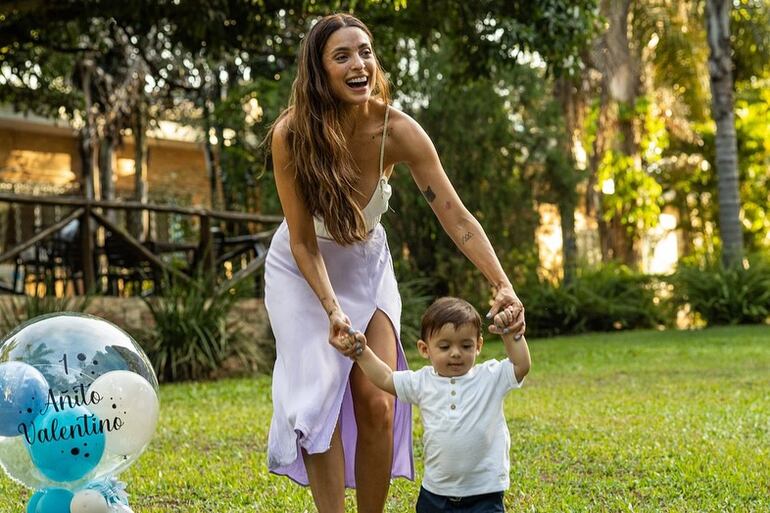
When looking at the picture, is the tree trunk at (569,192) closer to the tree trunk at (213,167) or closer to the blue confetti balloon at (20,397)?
the tree trunk at (213,167)

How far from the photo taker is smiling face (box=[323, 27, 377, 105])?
3.82 m

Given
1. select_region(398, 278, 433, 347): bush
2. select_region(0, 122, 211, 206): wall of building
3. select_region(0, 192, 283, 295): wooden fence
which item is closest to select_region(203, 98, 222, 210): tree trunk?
select_region(0, 122, 211, 206): wall of building

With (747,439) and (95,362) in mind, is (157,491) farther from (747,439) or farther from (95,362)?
(747,439)

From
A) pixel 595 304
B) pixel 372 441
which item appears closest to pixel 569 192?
pixel 595 304

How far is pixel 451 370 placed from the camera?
363 cm

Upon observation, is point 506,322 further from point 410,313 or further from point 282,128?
point 410,313

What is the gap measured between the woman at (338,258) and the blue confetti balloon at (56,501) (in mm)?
742

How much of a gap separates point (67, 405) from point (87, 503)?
0.34m

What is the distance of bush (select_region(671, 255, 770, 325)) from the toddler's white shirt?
15.2 metres

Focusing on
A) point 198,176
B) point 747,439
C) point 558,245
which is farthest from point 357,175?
point 198,176

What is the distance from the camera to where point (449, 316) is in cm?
356

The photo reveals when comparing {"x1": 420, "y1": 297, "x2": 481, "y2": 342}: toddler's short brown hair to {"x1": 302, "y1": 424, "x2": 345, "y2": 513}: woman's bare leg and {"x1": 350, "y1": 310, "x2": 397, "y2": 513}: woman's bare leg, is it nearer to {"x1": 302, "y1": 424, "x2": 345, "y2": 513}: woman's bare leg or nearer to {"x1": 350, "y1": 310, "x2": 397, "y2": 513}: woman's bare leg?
{"x1": 350, "y1": 310, "x2": 397, "y2": 513}: woman's bare leg

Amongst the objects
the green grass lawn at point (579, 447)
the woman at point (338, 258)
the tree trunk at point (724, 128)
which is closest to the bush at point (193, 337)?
the green grass lawn at point (579, 447)

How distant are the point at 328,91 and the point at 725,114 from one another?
631 inches
